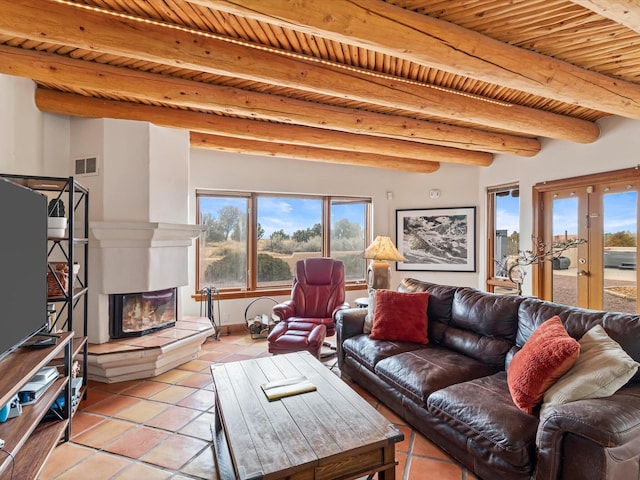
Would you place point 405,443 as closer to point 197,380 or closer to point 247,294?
point 197,380

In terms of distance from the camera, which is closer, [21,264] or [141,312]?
[21,264]

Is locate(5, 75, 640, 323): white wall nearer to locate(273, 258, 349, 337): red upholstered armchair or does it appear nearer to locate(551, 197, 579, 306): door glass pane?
locate(551, 197, 579, 306): door glass pane

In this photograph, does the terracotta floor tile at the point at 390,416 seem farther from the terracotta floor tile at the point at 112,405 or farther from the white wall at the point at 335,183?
the white wall at the point at 335,183

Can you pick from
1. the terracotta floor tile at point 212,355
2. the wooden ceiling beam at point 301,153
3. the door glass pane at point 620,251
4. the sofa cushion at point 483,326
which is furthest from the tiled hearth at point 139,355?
the door glass pane at point 620,251

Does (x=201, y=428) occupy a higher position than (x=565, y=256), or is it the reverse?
(x=565, y=256)

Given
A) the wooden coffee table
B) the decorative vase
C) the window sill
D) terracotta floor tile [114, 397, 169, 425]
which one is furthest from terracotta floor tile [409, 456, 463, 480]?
the window sill

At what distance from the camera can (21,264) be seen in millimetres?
1592

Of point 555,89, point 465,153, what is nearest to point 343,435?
point 555,89

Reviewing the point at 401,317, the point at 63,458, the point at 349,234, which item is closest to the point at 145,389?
the point at 63,458

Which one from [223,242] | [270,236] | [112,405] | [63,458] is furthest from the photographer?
[270,236]

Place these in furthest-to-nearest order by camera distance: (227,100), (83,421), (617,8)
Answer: (227,100) < (83,421) < (617,8)

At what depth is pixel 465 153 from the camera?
461cm

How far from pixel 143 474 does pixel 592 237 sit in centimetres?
470

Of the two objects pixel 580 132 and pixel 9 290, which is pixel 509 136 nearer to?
pixel 580 132
